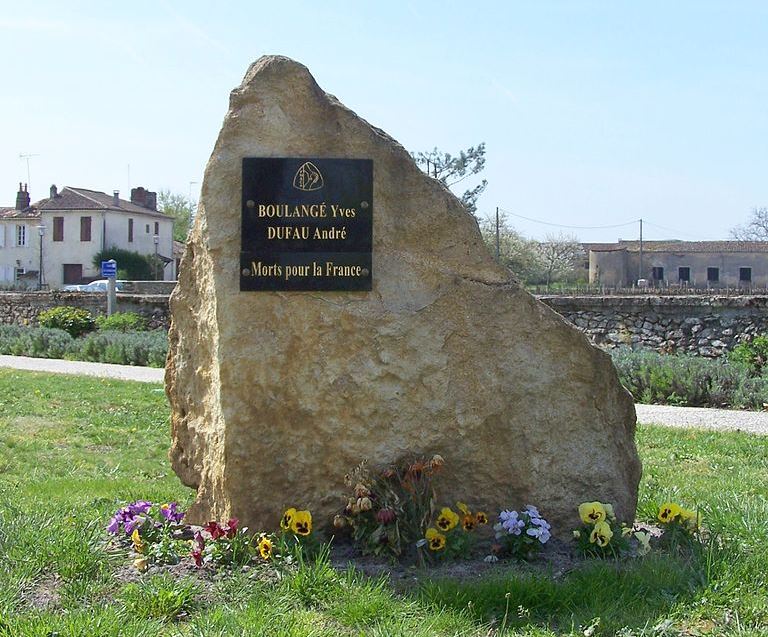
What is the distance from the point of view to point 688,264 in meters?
58.8

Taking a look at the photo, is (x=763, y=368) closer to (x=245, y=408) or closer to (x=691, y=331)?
(x=691, y=331)

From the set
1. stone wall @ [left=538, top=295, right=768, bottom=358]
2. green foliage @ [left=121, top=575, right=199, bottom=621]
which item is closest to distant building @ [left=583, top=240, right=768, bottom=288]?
stone wall @ [left=538, top=295, right=768, bottom=358]

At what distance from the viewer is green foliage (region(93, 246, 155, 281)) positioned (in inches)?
2136

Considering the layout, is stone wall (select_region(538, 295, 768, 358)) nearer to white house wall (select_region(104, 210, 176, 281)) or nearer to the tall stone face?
the tall stone face

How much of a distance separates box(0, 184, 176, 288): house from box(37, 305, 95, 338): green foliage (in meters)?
29.2

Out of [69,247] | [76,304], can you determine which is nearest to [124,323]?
[76,304]


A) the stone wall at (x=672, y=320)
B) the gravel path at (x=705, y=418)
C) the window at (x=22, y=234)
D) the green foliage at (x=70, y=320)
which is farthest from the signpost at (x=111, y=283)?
the window at (x=22, y=234)

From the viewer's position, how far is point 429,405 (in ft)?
16.8

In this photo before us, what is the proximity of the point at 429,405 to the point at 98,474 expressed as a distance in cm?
393

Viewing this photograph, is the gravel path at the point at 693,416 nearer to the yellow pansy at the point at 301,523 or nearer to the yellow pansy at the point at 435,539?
the yellow pansy at the point at 435,539

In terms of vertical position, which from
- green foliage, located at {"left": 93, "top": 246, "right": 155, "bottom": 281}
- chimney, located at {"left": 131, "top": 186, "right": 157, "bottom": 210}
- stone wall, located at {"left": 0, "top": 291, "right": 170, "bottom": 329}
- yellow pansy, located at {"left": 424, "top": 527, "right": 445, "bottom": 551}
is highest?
chimney, located at {"left": 131, "top": 186, "right": 157, "bottom": 210}

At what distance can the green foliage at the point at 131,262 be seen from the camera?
54.2 meters

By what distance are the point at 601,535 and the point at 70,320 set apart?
20.7m

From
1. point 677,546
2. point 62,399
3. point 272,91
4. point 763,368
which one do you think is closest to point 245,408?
point 272,91
